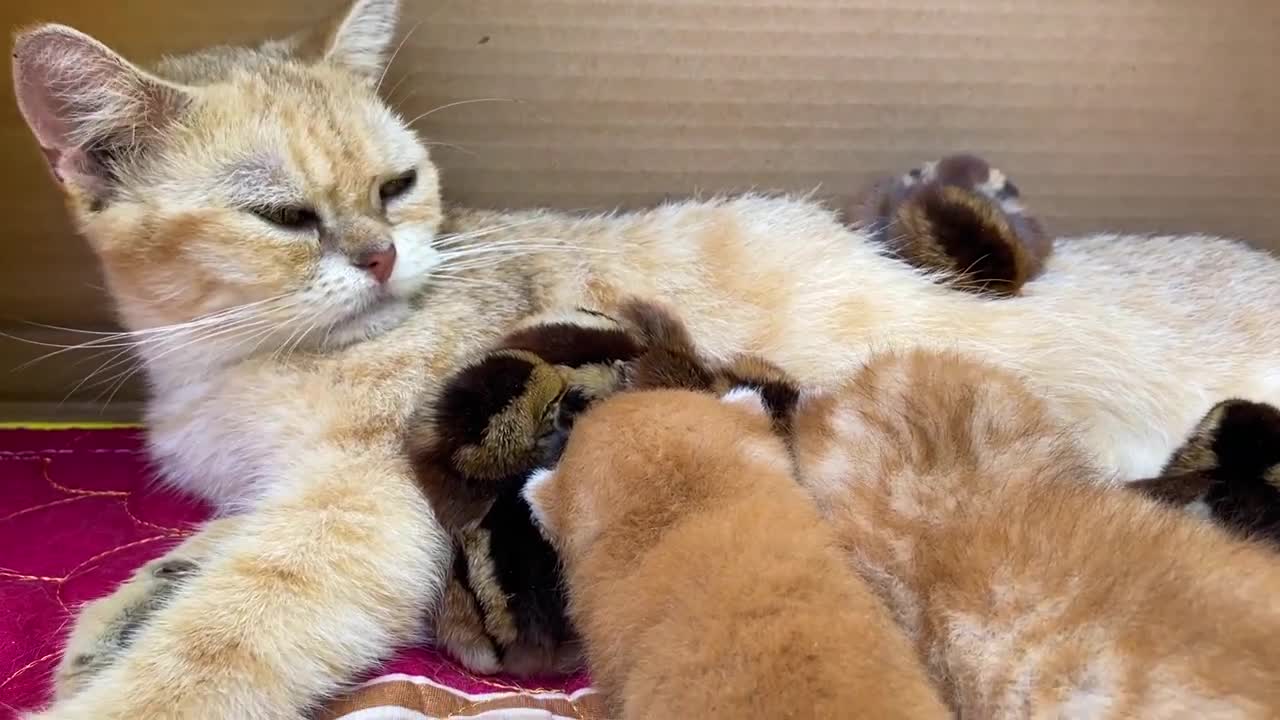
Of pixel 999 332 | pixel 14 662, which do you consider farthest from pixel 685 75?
pixel 14 662

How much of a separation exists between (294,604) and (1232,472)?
3.22ft

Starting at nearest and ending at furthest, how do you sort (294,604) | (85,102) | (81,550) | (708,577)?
(708,577) < (294,604) < (85,102) < (81,550)

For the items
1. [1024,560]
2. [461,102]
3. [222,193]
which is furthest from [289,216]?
[1024,560]

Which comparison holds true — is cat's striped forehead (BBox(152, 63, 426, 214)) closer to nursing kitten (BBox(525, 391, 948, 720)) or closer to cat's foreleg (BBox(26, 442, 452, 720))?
cat's foreleg (BBox(26, 442, 452, 720))

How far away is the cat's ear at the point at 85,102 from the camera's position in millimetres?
1012

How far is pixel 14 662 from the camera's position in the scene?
98cm

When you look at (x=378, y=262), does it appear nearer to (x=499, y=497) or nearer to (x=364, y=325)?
(x=364, y=325)

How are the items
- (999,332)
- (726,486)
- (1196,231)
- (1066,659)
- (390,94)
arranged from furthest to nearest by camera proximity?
1. (1196,231)
2. (390,94)
3. (999,332)
4. (726,486)
5. (1066,659)

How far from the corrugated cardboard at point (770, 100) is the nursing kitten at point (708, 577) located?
0.61 meters

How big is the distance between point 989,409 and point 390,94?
96 centimetres

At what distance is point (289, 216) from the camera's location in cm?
109

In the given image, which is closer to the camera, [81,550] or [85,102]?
[85,102]

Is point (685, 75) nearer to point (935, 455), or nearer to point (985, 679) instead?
point (935, 455)

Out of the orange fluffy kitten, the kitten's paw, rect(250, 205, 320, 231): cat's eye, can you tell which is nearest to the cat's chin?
rect(250, 205, 320, 231): cat's eye
